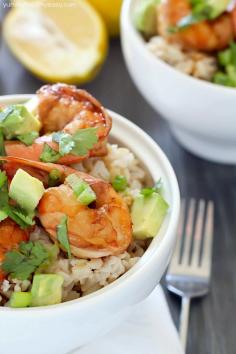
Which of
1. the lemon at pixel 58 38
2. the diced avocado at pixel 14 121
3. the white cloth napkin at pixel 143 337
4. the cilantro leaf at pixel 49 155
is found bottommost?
the white cloth napkin at pixel 143 337

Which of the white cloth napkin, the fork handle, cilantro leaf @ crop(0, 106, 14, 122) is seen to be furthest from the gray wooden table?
cilantro leaf @ crop(0, 106, 14, 122)

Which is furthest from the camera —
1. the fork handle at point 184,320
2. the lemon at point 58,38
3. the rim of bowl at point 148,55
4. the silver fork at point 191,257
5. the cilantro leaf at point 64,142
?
the lemon at point 58,38

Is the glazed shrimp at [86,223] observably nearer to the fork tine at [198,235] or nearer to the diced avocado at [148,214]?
the diced avocado at [148,214]

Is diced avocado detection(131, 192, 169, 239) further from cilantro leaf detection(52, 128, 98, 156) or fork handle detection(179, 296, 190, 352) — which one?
fork handle detection(179, 296, 190, 352)

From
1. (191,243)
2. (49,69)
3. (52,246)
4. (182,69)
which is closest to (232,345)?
(191,243)

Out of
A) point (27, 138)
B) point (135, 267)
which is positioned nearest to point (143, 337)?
point (135, 267)

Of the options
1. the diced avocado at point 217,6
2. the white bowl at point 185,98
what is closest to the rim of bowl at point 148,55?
the white bowl at point 185,98
